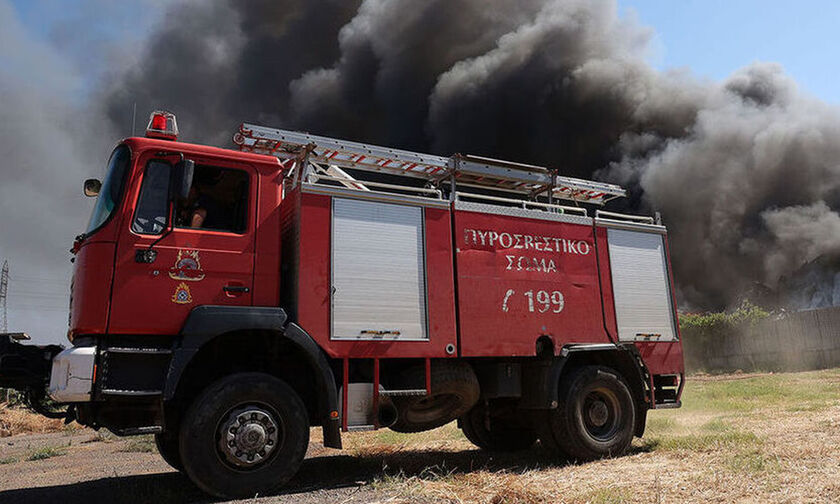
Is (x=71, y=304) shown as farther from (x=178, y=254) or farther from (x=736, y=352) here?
(x=736, y=352)

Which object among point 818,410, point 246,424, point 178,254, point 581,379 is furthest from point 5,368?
point 818,410

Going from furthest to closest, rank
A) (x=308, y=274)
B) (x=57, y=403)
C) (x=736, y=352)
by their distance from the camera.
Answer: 1. (x=736, y=352)
2. (x=308, y=274)
3. (x=57, y=403)

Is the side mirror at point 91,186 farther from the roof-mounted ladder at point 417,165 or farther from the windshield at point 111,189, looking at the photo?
the roof-mounted ladder at point 417,165

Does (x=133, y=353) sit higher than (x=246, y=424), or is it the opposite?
(x=133, y=353)

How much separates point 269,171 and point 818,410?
8.69 metres

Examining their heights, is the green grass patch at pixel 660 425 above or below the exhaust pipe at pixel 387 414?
below

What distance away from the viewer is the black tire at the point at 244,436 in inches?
196

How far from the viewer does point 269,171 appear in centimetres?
603

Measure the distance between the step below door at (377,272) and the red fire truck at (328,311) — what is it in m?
0.02

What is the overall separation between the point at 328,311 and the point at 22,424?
14958 mm

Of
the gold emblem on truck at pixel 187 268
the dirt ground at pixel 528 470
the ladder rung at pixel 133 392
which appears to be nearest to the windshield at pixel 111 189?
the gold emblem on truck at pixel 187 268

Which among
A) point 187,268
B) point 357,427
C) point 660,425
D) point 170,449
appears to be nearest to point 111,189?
point 187,268

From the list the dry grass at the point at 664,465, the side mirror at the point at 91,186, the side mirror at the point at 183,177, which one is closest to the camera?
the dry grass at the point at 664,465

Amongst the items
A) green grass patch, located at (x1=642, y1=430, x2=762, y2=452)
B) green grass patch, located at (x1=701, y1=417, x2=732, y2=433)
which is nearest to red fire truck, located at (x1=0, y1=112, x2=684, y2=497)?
green grass patch, located at (x1=642, y1=430, x2=762, y2=452)
